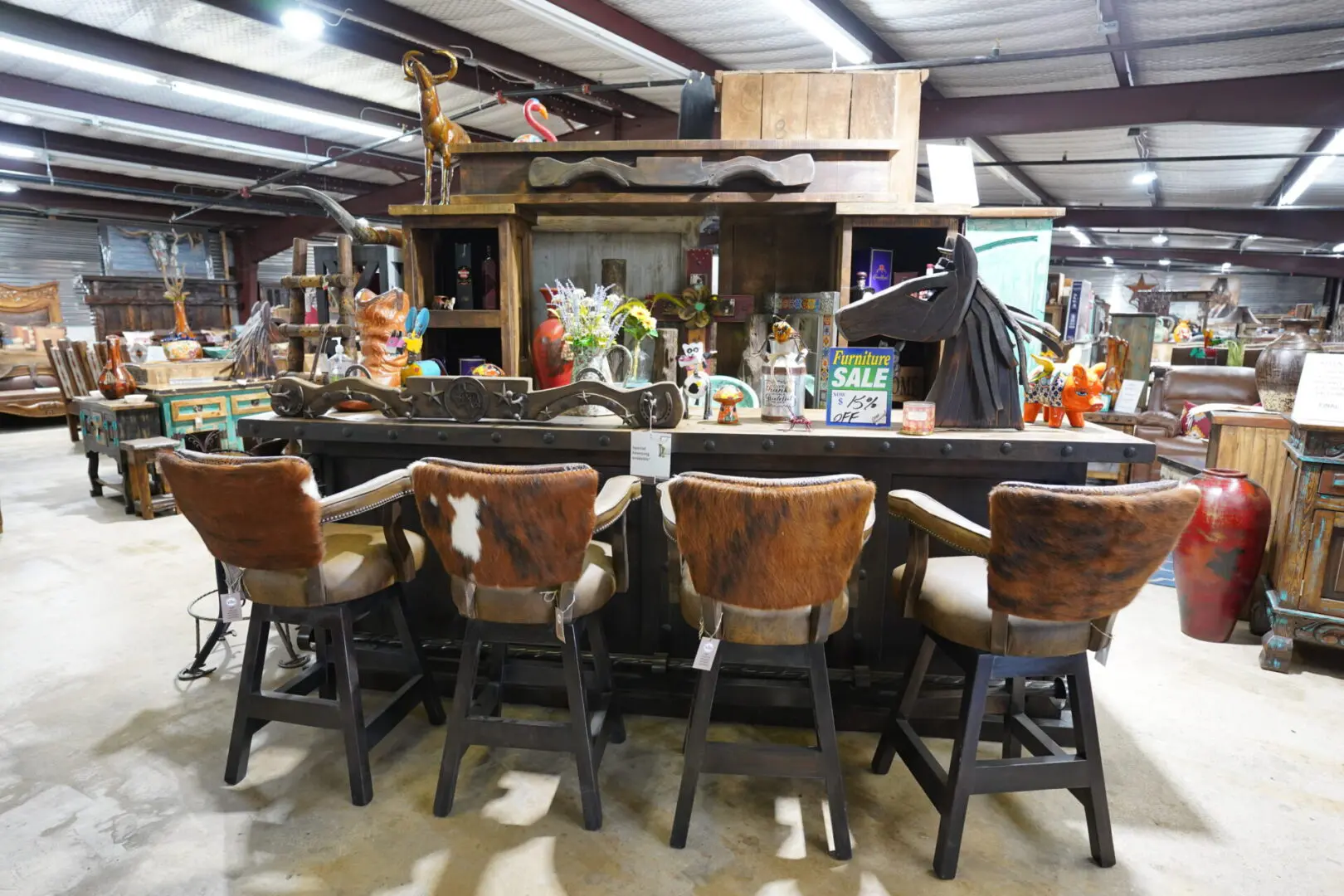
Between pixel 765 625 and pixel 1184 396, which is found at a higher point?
pixel 1184 396

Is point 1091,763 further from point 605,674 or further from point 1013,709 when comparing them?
point 605,674

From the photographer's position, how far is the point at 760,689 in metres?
2.22

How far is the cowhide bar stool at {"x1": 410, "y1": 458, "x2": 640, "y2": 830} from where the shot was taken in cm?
162

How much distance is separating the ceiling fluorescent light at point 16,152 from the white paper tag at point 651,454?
8.80 meters

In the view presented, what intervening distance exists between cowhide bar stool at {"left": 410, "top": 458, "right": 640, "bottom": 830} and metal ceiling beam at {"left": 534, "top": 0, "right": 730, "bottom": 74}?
133 inches

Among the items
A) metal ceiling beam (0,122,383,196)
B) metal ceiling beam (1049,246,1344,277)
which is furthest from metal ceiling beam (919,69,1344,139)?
metal ceiling beam (0,122,383,196)

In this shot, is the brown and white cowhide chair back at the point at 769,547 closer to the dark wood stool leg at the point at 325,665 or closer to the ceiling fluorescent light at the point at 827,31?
the dark wood stool leg at the point at 325,665

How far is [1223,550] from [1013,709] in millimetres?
1729

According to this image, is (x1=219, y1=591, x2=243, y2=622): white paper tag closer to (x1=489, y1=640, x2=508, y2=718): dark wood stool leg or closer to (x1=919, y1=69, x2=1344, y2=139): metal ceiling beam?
(x1=489, y1=640, x2=508, y2=718): dark wood stool leg

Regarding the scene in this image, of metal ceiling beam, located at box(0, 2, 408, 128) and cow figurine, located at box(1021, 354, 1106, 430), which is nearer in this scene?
cow figurine, located at box(1021, 354, 1106, 430)

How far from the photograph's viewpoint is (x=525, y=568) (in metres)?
1.69

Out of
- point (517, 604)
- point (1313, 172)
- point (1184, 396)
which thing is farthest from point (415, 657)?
point (1313, 172)

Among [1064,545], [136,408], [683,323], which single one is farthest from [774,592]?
[136,408]

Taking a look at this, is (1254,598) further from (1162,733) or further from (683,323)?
(683,323)
